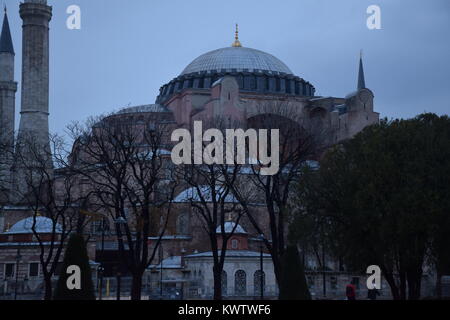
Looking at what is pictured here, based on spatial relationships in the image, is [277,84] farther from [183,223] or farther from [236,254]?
[236,254]

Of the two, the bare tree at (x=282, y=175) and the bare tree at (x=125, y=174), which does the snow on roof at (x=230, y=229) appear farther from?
the bare tree at (x=282, y=175)

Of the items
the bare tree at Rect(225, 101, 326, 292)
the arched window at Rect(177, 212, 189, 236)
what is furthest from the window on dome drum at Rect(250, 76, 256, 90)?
the bare tree at Rect(225, 101, 326, 292)

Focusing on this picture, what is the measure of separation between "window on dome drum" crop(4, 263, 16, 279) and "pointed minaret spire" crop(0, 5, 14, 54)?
20633 millimetres

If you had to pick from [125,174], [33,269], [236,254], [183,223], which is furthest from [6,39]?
[125,174]

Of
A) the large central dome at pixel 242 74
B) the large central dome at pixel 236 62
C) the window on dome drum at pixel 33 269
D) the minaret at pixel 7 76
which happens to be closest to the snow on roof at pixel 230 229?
the window on dome drum at pixel 33 269

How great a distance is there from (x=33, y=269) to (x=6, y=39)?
21656mm

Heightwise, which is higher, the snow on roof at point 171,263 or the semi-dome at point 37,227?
the semi-dome at point 37,227

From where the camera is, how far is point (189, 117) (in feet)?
183

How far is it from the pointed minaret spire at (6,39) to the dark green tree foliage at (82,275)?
4031 cm

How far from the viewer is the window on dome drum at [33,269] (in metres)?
40.0

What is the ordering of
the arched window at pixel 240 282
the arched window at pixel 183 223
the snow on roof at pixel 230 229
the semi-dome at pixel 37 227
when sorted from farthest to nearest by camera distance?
the arched window at pixel 183 223 < the snow on roof at pixel 230 229 < the semi-dome at pixel 37 227 < the arched window at pixel 240 282
